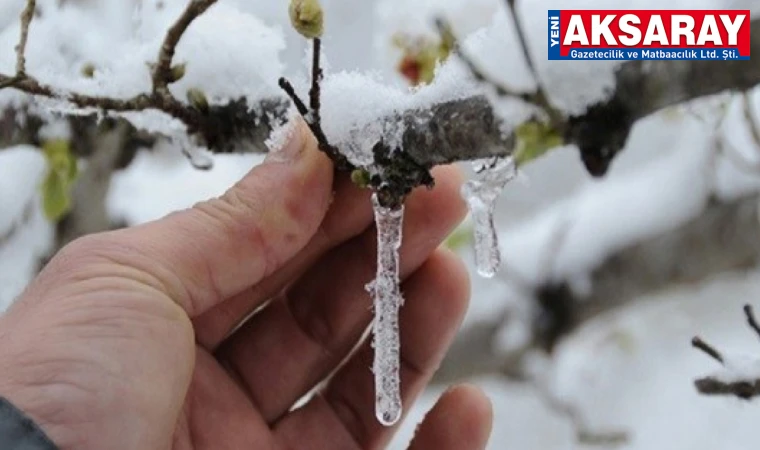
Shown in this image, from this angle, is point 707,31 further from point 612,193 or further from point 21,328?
point 612,193

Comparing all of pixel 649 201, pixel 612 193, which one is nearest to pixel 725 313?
pixel 612 193

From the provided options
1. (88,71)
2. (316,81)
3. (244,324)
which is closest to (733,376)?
(316,81)

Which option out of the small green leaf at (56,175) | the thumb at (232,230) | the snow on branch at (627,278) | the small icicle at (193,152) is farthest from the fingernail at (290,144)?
the snow on branch at (627,278)

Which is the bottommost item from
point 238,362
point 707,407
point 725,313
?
point 707,407

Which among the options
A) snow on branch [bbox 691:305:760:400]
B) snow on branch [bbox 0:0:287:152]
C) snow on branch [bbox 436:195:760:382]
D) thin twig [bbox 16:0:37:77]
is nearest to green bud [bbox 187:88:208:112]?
snow on branch [bbox 0:0:287:152]

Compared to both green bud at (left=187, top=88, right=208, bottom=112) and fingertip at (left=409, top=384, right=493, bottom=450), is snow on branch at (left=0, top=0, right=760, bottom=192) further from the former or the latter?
fingertip at (left=409, top=384, right=493, bottom=450)

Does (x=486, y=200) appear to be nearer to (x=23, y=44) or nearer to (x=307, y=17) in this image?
(x=307, y=17)
